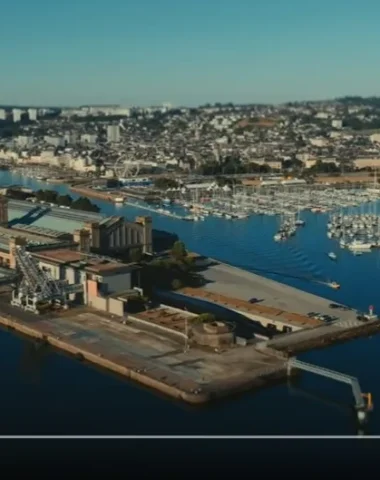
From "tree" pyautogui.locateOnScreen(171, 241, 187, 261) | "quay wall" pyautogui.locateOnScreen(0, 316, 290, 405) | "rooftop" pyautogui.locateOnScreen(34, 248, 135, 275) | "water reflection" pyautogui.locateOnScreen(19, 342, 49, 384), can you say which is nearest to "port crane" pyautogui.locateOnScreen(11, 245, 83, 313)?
"rooftop" pyautogui.locateOnScreen(34, 248, 135, 275)

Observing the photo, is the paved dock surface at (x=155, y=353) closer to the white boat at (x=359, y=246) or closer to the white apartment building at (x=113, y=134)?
the white boat at (x=359, y=246)

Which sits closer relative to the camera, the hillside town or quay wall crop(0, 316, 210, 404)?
quay wall crop(0, 316, 210, 404)

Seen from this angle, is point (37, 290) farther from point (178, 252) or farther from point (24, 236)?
point (178, 252)

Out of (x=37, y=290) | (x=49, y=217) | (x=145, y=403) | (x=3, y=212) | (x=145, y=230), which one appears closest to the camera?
(x=145, y=403)

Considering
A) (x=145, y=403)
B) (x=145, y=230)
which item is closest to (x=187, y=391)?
(x=145, y=403)

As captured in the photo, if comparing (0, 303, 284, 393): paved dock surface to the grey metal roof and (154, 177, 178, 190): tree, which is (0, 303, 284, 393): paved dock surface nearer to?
the grey metal roof

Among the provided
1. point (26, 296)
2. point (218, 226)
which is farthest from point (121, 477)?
point (218, 226)
